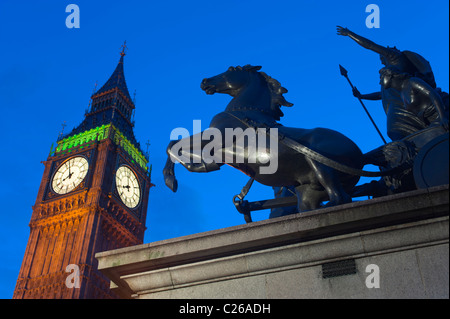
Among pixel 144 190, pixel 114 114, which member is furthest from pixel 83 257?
pixel 114 114

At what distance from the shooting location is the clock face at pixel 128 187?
209 feet

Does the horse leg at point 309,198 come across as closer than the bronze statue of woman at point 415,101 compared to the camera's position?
No

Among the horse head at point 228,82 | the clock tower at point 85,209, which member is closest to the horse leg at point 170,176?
the horse head at point 228,82

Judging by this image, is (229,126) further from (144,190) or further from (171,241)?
(144,190)

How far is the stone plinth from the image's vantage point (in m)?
4.78

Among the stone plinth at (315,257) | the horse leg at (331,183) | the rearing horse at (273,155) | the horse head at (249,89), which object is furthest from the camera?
the horse head at (249,89)

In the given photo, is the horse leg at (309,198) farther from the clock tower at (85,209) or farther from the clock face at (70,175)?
the clock face at (70,175)

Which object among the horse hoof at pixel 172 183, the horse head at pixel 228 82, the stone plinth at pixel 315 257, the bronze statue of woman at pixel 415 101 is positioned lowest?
the stone plinth at pixel 315 257

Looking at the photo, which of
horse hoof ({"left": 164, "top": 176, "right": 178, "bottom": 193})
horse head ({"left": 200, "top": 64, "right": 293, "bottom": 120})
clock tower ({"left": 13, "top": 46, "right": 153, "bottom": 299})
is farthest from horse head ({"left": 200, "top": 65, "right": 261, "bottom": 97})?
clock tower ({"left": 13, "top": 46, "right": 153, "bottom": 299})

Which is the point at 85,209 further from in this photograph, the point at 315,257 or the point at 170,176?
the point at 315,257

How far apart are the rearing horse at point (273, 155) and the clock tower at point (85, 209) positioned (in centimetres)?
4767

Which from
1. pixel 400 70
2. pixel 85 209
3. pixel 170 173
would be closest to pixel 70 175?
pixel 85 209
